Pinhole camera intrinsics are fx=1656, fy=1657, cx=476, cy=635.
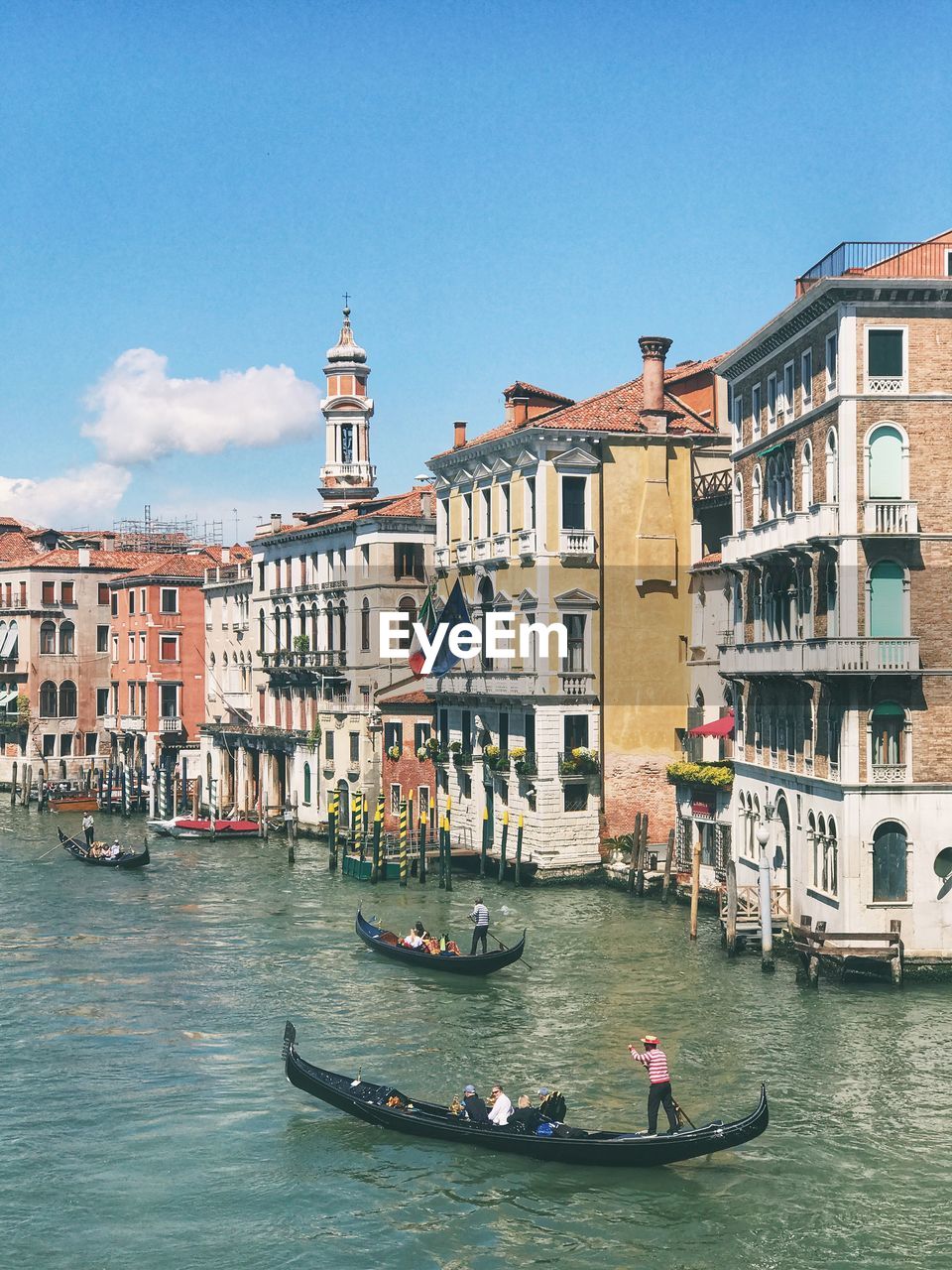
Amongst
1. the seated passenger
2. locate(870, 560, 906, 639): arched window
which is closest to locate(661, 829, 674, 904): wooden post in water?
locate(870, 560, 906, 639): arched window

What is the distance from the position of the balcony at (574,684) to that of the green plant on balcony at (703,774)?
343 centimetres

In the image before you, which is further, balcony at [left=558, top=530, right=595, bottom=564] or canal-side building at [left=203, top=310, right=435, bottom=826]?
canal-side building at [left=203, top=310, right=435, bottom=826]

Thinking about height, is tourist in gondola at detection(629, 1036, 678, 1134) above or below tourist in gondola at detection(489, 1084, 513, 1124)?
above

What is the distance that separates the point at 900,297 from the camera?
32.7m

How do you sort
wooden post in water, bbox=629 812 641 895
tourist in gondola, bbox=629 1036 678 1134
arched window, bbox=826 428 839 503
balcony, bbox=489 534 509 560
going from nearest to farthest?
tourist in gondola, bbox=629 1036 678 1134 → arched window, bbox=826 428 839 503 → wooden post in water, bbox=629 812 641 895 → balcony, bbox=489 534 509 560

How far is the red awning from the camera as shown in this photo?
144 feet

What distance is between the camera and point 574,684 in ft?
158

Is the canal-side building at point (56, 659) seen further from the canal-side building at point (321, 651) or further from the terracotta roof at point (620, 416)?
the terracotta roof at point (620, 416)

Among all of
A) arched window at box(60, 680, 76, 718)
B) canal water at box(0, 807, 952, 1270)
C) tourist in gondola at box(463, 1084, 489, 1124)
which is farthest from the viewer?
arched window at box(60, 680, 76, 718)

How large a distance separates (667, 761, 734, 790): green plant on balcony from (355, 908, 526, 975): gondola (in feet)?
26.9

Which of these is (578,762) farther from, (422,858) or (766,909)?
(766,909)

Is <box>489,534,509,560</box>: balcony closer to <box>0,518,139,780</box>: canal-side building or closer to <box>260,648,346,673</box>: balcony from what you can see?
<box>260,648,346,673</box>: balcony

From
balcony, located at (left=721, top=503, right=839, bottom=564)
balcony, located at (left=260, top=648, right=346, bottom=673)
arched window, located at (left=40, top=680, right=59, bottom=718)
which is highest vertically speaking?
balcony, located at (left=721, top=503, right=839, bottom=564)

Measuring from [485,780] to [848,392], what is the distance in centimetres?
2228
